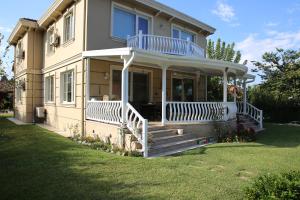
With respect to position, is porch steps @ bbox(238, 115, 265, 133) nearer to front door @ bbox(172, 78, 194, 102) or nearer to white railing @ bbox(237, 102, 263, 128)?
white railing @ bbox(237, 102, 263, 128)

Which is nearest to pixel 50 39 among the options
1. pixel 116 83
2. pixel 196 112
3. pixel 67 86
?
pixel 67 86

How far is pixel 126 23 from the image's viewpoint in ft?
45.5

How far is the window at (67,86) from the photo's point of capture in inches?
543

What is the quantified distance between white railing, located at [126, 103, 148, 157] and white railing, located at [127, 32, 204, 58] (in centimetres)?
402

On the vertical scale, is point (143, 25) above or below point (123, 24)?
above

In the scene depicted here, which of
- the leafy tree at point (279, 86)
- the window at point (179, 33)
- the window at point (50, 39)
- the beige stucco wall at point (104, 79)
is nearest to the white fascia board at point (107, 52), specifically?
the beige stucco wall at point (104, 79)

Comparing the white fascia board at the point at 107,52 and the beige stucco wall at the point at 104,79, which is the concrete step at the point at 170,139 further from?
the beige stucco wall at the point at 104,79

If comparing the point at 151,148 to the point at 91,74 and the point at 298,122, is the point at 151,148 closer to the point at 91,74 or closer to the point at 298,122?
the point at 91,74

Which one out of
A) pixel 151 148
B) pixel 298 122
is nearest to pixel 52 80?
pixel 151 148

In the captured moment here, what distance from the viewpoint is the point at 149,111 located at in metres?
13.2

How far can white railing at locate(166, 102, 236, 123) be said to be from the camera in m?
11.1

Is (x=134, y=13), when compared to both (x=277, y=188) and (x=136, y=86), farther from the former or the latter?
(x=277, y=188)

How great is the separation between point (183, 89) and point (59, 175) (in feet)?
41.0

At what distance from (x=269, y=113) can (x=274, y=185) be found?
62.4 ft
